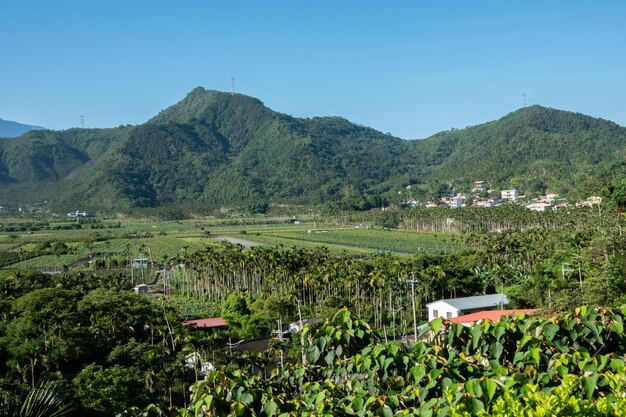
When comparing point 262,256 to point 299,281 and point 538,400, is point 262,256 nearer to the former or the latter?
point 299,281

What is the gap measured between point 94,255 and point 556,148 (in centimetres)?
15058

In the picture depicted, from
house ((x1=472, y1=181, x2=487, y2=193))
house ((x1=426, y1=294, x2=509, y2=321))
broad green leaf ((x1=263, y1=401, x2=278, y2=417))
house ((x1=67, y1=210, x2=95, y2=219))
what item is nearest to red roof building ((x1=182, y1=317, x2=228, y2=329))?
house ((x1=426, y1=294, x2=509, y2=321))

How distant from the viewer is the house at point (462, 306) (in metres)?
33.0

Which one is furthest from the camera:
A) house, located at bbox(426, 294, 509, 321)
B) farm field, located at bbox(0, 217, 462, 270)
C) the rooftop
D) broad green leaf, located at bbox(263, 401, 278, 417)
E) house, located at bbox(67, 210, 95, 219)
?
house, located at bbox(67, 210, 95, 219)

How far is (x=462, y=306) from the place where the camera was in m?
33.5

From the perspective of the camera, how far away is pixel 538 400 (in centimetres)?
420

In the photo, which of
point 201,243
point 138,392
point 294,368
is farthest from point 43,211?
point 294,368

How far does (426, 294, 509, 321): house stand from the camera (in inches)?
1298

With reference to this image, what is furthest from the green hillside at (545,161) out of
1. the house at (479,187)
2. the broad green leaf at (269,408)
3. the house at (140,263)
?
the broad green leaf at (269,408)

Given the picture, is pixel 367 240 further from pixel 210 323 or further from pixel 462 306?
pixel 210 323

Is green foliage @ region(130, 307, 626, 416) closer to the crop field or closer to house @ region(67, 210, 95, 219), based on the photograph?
the crop field

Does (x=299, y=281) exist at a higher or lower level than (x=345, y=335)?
lower

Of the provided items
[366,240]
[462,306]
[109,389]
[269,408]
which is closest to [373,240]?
[366,240]

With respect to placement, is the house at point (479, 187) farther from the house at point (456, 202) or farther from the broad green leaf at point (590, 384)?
the broad green leaf at point (590, 384)
